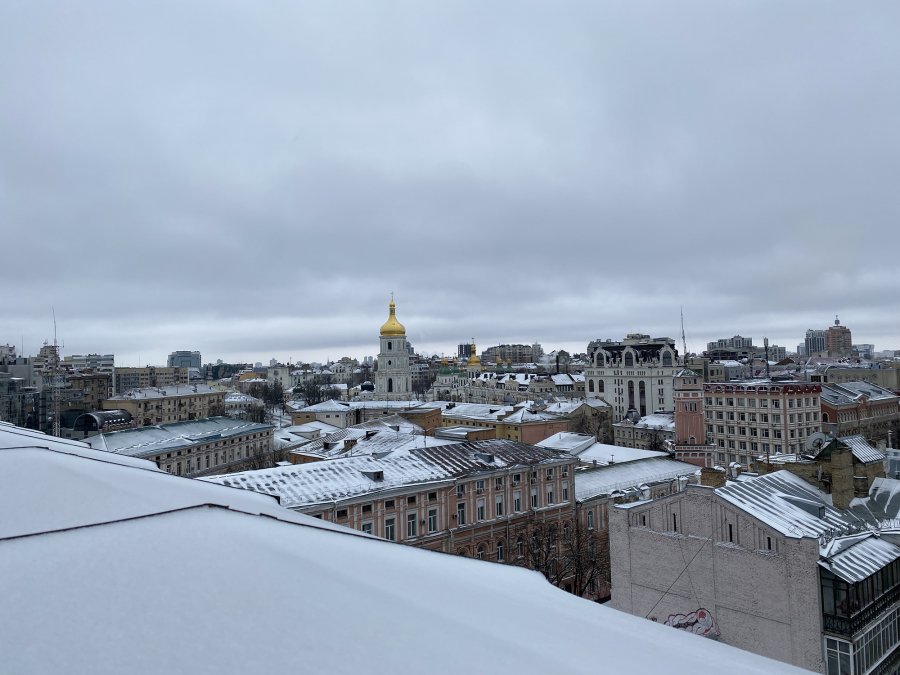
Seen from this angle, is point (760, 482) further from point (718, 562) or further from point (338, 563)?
point (338, 563)

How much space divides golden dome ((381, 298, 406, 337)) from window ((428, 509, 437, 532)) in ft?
217

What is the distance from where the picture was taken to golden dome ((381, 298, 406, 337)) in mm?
89750

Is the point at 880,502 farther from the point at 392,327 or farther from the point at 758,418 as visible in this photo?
the point at 392,327

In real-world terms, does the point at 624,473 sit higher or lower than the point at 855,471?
lower

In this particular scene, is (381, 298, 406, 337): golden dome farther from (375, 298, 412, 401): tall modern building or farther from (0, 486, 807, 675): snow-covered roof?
(0, 486, 807, 675): snow-covered roof

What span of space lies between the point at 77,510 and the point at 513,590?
3.45 meters

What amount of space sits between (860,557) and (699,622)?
4876 millimetres

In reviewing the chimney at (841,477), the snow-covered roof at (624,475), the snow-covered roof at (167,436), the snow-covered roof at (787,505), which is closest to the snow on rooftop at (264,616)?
the snow-covered roof at (787,505)

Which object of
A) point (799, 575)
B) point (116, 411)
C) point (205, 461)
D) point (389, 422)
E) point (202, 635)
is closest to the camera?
point (202, 635)

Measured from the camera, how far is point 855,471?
20.4m

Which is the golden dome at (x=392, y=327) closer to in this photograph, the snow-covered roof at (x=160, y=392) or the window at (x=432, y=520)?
the snow-covered roof at (x=160, y=392)

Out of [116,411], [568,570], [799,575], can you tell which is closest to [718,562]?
[799,575]

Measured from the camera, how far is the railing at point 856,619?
49.2 ft

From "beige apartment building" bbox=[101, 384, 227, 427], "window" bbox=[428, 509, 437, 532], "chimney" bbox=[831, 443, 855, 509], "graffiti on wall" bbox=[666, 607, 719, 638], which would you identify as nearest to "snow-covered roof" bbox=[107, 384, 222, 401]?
"beige apartment building" bbox=[101, 384, 227, 427]
